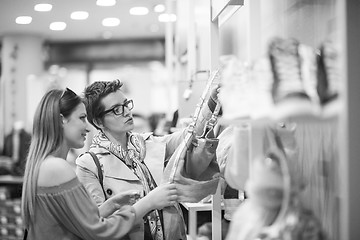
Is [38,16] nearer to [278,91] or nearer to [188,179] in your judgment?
[188,179]

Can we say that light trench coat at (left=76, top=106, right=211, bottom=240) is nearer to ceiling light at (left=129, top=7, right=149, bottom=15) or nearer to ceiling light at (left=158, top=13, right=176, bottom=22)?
ceiling light at (left=129, top=7, right=149, bottom=15)

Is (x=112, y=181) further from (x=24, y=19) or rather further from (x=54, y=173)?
(x=24, y=19)

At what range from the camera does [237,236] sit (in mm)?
1540

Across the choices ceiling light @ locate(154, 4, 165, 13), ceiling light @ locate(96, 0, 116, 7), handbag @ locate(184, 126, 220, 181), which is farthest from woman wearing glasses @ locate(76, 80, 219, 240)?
ceiling light @ locate(154, 4, 165, 13)

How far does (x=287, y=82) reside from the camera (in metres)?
1.36

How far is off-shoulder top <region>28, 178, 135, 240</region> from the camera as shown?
2.19 meters

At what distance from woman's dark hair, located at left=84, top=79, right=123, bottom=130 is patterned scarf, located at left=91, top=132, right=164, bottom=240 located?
96 mm

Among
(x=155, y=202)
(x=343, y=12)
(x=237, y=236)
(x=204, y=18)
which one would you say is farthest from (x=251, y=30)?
(x=204, y=18)

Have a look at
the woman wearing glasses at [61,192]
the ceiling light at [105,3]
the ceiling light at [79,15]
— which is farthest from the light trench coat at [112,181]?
the ceiling light at [79,15]

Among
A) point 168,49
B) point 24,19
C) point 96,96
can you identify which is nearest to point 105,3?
point 24,19

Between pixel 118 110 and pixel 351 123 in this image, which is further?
pixel 118 110

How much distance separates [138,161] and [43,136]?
24.4 inches

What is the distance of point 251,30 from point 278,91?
0.54 metres

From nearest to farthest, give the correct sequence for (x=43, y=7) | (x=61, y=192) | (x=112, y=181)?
(x=61, y=192), (x=112, y=181), (x=43, y=7)
